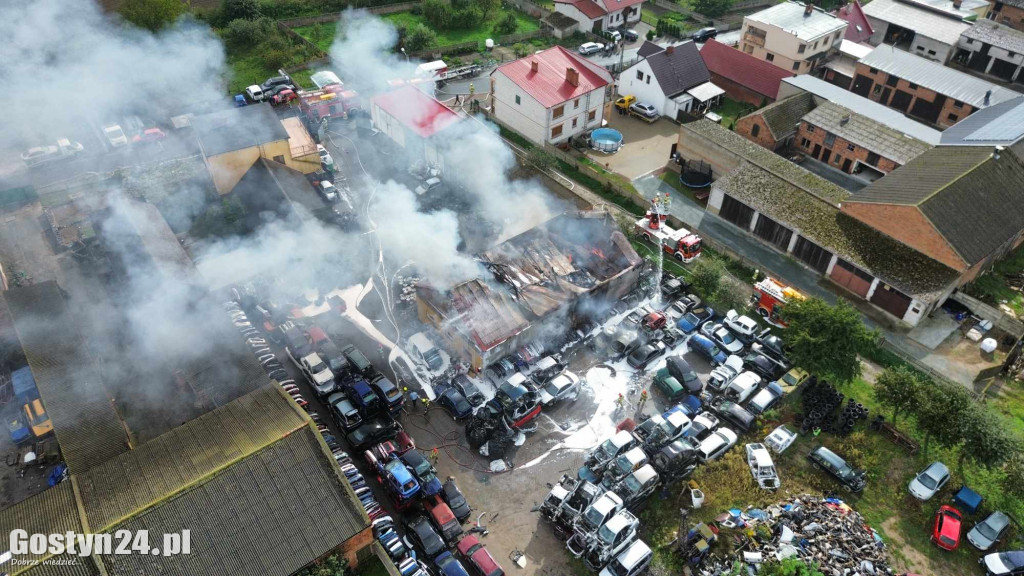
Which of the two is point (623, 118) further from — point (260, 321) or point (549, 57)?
point (260, 321)

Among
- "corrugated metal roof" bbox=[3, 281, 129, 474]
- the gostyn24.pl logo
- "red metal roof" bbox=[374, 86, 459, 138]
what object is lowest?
"corrugated metal roof" bbox=[3, 281, 129, 474]

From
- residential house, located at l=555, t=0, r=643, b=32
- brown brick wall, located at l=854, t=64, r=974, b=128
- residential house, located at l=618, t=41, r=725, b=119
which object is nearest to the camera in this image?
brown brick wall, located at l=854, t=64, r=974, b=128

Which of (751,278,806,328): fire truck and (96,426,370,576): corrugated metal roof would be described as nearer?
(96,426,370,576): corrugated metal roof

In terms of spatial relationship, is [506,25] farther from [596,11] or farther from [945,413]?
[945,413]

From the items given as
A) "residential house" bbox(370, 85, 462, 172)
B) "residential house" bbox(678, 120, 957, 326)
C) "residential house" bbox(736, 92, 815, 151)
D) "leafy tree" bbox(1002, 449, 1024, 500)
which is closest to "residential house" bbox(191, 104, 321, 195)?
"residential house" bbox(370, 85, 462, 172)

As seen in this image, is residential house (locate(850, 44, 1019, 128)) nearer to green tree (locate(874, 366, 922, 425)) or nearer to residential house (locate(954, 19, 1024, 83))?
residential house (locate(954, 19, 1024, 83))
